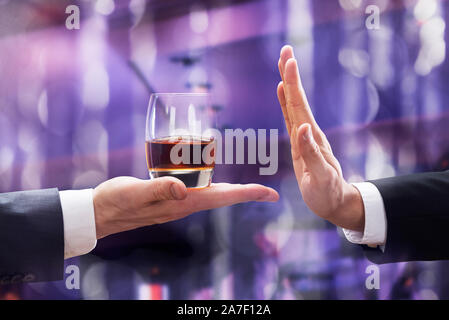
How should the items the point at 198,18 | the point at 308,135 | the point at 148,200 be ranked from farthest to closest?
the point at 198,18, the point at 148,200, the point at 308,135

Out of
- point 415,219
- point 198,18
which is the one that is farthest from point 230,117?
point 415,219

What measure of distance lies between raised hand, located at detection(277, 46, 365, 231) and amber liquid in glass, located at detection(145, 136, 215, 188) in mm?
184

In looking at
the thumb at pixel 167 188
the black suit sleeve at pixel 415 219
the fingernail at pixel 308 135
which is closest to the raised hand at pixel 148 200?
the thumb at pixel 167 188

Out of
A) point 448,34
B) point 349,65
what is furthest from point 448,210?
point 448,34

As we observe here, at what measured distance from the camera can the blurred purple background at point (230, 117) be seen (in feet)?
4.11

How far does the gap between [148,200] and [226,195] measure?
0.52 ft

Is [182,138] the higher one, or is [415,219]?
[182,138]

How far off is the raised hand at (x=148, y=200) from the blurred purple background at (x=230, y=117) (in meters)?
0.36

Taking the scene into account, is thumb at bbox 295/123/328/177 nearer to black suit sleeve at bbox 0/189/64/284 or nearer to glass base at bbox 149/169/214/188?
glass base at bbox 149/169/214/188

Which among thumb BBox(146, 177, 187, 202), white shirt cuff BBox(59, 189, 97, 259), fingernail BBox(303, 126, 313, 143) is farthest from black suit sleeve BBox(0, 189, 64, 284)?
fingernail BBox(303, 126, 313, 143)

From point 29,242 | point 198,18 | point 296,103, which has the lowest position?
point 29,242

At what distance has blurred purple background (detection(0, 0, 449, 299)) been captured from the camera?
1.25m

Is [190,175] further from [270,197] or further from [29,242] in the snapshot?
[29,242]

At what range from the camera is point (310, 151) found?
740 mm
